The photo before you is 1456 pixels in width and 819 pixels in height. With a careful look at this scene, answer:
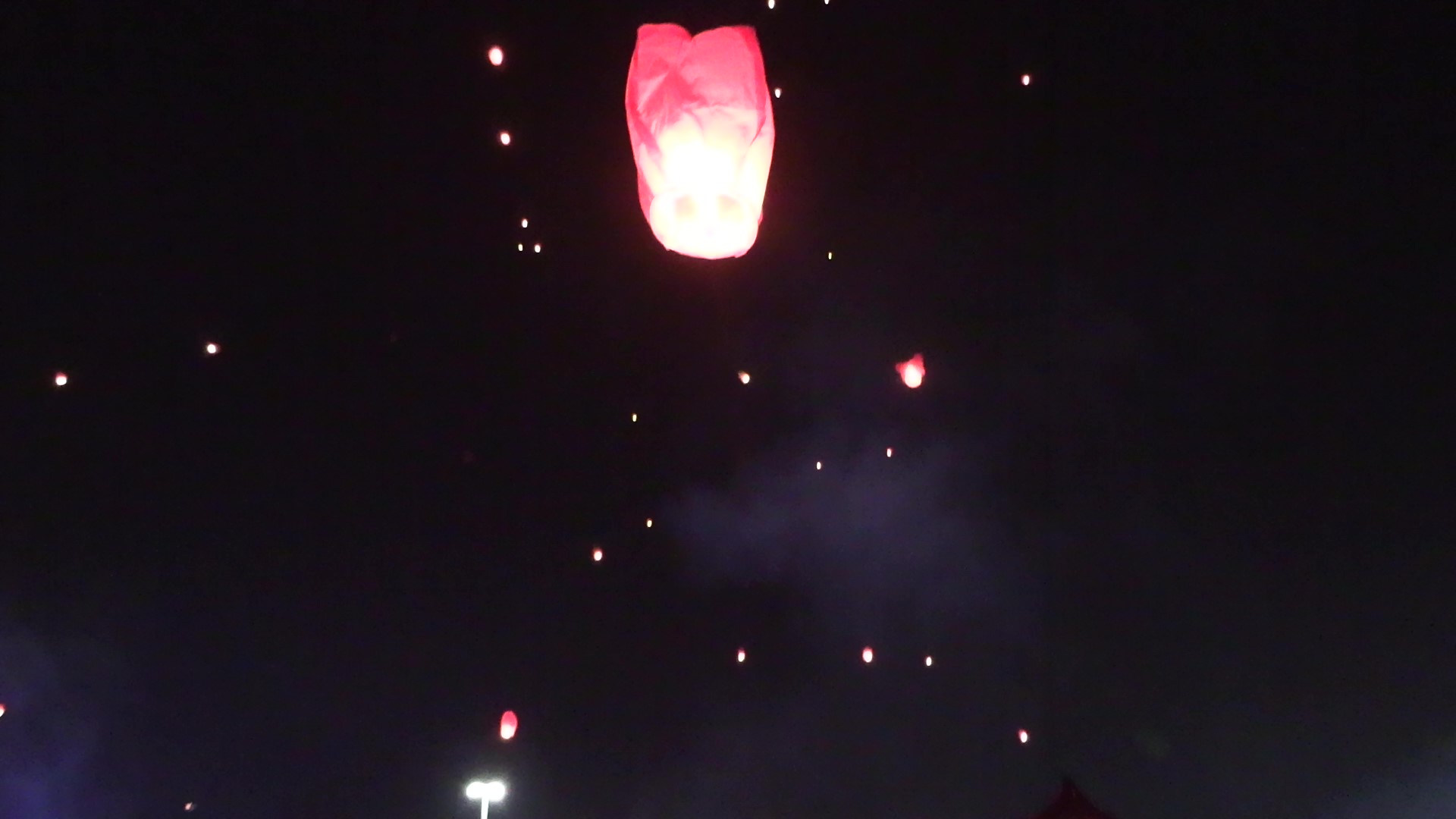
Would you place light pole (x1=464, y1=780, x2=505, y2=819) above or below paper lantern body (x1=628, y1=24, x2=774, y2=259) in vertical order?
above

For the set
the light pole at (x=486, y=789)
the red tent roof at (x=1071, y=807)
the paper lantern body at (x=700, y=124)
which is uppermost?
the light pole at (x=486, y=789)

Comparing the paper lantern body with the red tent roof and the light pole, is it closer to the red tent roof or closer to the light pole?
the red tent roof

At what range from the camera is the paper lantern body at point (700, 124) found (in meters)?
3.21

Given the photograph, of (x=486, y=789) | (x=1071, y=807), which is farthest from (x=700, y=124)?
(x=486, y=789)

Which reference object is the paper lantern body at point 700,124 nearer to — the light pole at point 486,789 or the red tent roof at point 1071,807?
the red tent roof at point 1071,807

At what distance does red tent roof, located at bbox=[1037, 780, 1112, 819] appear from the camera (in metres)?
7.50

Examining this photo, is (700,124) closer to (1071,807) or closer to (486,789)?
(1071,807)

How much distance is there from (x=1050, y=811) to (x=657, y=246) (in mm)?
4102

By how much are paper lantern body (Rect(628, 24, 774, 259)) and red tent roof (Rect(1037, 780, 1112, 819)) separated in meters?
5.35

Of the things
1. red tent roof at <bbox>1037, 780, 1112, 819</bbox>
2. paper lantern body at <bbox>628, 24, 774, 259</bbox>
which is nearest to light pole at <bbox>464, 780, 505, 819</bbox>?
red tent roof at <bbox>1037, 780, 1112, 819</bbox>

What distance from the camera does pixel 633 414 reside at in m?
7.11

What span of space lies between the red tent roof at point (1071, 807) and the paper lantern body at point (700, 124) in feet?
17.5

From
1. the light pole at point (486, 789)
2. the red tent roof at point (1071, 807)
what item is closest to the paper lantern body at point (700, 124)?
the red tent roof at point (1071, 807)

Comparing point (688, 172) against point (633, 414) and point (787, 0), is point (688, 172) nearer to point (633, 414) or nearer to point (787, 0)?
point (787, 0)
